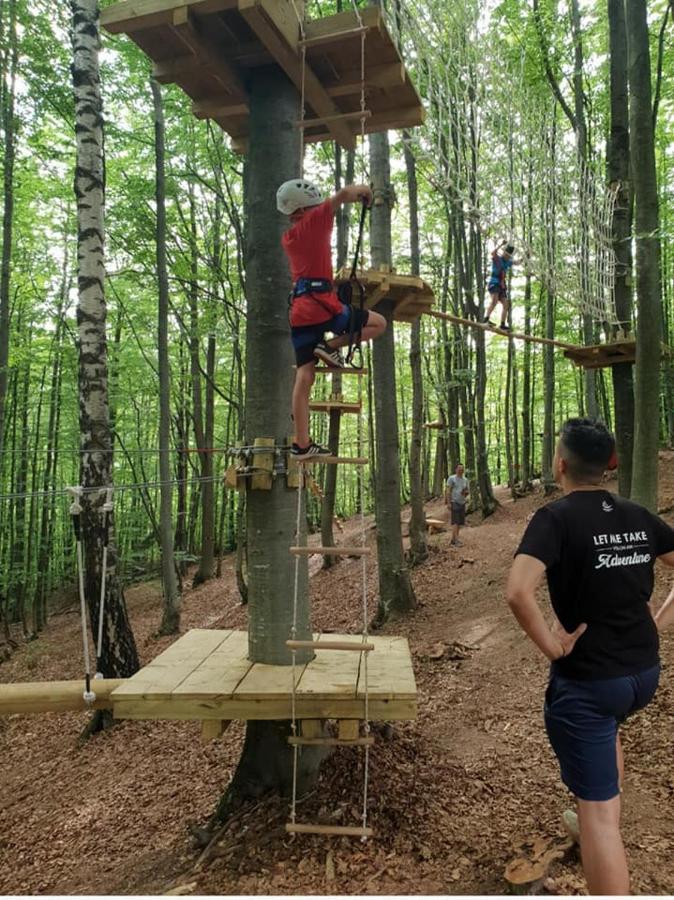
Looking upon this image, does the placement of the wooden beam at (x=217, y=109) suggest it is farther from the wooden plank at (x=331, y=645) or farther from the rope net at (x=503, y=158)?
the wooden plank at (x=331, y=645)

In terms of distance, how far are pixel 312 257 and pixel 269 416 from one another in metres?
0.95

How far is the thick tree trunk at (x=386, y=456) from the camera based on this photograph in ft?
25.6

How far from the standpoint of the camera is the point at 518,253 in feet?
21.4

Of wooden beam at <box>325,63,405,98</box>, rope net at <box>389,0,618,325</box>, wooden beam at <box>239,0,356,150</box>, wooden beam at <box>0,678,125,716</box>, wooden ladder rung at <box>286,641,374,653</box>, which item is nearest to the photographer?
wooden ladder rung at <box>286,641,374,653</box>

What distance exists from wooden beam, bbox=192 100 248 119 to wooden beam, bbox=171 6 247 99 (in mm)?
146

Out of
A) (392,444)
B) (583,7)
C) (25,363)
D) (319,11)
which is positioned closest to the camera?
(392,444)

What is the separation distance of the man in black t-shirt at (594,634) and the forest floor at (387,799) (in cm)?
83

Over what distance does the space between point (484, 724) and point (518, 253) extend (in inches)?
195

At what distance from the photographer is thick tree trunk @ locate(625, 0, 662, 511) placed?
4867 mm

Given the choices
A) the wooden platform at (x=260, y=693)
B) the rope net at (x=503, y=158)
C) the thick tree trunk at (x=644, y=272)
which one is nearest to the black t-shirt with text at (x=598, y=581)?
the wooden platform at (x=260, y=693)

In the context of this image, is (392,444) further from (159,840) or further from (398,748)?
(159,840)

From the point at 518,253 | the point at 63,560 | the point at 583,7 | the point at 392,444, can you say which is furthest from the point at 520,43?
the point at 63,560

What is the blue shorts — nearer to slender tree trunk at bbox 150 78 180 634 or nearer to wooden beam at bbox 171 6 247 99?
wooden beam at bbox 171 6 247 99

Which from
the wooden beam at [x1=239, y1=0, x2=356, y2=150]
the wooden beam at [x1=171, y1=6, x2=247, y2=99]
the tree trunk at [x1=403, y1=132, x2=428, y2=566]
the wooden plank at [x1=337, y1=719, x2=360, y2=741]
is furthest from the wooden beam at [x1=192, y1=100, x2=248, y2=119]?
the tree trunk at [x1=403, y1=132, x2=428, y2=566]
